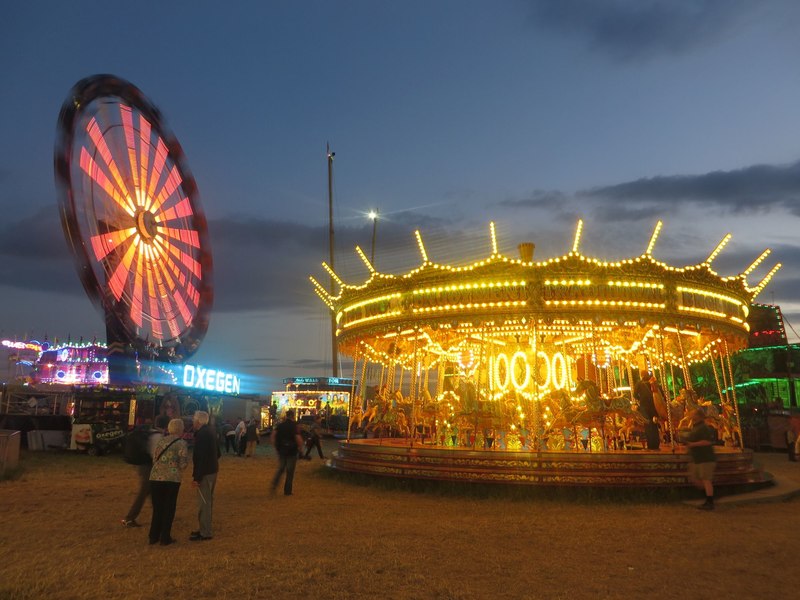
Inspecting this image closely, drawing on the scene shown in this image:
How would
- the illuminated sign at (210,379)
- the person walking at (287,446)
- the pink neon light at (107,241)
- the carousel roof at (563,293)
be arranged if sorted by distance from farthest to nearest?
the illuminated sign at (210,379) < the pink neon light at (107,241) < the carousel roof at (563,293) < the person walking at (287,446)

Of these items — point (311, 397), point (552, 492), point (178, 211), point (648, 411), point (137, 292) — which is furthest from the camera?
point (311, 397)

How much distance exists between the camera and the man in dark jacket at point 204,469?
728 cm

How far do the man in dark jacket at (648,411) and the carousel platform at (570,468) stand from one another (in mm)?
1760

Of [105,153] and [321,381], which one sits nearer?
[105,153]

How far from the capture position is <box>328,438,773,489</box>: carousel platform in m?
10.8

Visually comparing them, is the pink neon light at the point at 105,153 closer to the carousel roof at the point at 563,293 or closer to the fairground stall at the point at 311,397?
the carousel roof at the point at 563,293

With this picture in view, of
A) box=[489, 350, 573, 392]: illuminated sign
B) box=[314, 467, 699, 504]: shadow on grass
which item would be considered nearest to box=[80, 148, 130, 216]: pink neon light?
box=[489, 350, 573, 392]: illuminated sign

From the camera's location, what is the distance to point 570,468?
10.9 m

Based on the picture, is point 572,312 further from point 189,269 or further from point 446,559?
point 189,269

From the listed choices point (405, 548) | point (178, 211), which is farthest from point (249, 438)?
point (405, 548)

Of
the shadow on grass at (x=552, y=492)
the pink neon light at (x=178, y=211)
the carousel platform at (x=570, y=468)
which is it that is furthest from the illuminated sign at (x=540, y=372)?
the pink neon light at (x=178, y=211)

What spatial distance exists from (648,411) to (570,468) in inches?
149

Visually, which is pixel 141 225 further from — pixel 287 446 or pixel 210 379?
pixel 210 379

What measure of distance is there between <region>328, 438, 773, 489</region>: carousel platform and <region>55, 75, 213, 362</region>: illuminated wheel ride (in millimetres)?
15291
